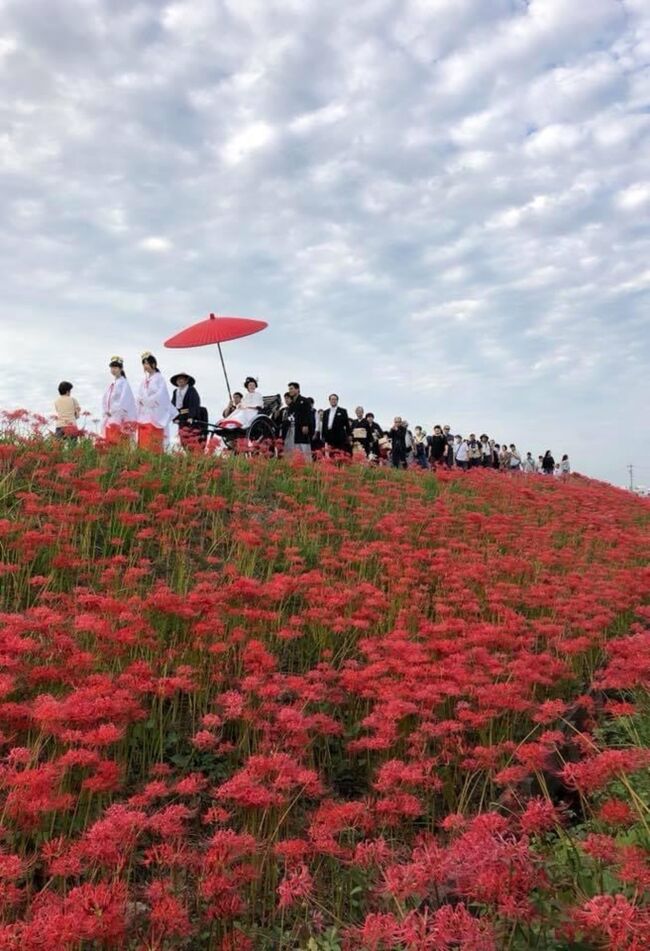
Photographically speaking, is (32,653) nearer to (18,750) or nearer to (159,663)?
(159,663)

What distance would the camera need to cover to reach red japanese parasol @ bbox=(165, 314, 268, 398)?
12.5 meters

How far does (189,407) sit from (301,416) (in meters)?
2.32

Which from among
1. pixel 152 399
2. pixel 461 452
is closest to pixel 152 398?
pixel 152 399

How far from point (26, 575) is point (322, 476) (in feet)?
15.2

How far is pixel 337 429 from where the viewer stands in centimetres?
1488

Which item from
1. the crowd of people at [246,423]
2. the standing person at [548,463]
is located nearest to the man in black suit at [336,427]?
the crowd of people at [246,423]

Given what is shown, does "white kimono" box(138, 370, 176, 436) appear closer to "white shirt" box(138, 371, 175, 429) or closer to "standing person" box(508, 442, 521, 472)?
"white shirt" box(138, 371, 175, 429)

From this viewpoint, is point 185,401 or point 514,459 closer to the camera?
point 185,401

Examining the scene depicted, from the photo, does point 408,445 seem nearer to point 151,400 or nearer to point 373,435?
point 373,435

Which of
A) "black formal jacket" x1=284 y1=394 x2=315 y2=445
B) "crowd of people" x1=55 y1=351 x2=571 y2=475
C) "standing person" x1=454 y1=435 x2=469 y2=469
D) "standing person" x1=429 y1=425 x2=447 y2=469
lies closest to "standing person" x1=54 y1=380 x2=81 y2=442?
"crowd of people" x1=55 y1=351 x2=571 y2=475

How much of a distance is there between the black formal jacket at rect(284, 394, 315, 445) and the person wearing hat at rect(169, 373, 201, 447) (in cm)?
205

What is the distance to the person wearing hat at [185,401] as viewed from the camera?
11820mm

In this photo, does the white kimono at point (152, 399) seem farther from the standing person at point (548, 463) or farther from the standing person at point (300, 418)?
the standing person at point (548, 463)

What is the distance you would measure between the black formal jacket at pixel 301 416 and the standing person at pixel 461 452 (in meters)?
10.5
